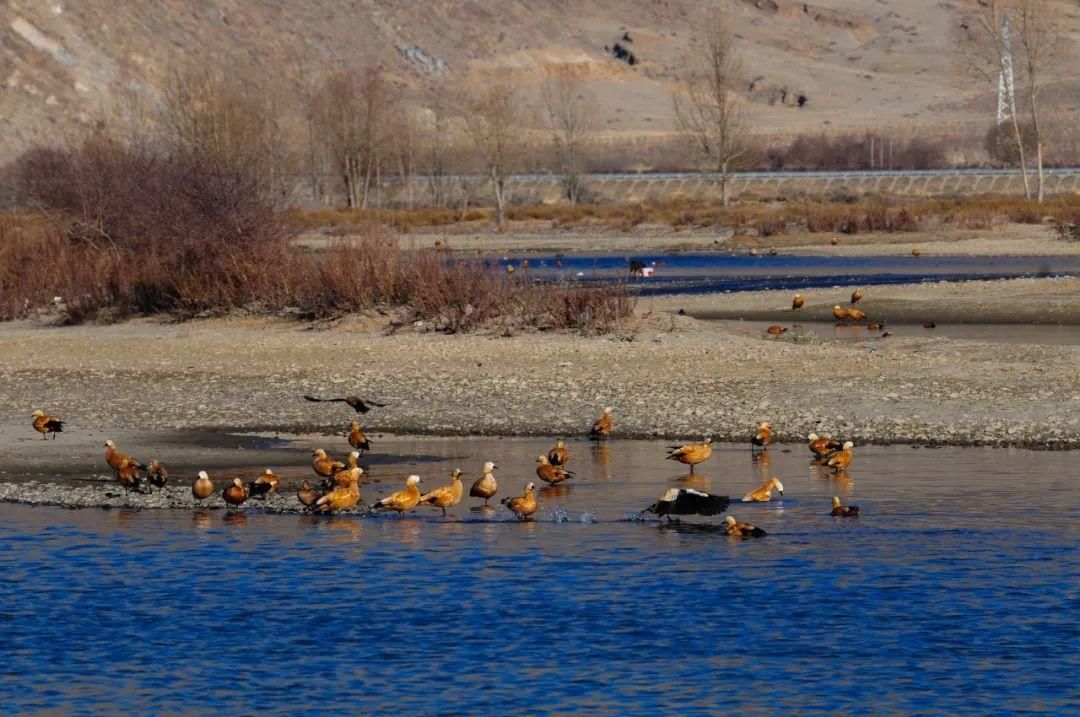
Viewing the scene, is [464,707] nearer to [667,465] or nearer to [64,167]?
[667,465]

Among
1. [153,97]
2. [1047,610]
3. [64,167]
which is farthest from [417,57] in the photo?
[1047,610]

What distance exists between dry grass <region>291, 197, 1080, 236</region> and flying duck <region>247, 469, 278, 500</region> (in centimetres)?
4256

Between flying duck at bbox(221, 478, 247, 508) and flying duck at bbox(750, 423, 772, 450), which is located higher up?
flying duck at bbox(750, 423, 772, 450)

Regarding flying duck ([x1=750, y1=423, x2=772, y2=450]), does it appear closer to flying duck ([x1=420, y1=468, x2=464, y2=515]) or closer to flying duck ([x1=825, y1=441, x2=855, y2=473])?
flying duck ([x1=825, y1=441, x2=855, y2=473])

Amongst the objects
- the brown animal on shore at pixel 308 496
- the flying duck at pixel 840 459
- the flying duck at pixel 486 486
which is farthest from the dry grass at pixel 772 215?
the flying duck at pixel 486 486

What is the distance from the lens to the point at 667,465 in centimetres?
1992

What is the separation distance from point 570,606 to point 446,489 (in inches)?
143

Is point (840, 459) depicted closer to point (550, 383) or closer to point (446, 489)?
point (446, 489)

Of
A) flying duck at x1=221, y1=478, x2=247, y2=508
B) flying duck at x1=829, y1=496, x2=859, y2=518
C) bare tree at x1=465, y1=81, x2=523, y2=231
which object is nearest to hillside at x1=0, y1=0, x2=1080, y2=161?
bare tree at x1=465, y1=81, x2=523, y2=231

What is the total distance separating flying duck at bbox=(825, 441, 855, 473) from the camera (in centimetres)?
1909

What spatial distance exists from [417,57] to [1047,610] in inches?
6254

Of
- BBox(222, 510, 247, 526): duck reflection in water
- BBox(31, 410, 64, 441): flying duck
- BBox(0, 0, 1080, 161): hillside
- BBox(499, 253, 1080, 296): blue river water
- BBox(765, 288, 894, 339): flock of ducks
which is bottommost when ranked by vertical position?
BBox(222, 510, 247, 526): duck reflection in water

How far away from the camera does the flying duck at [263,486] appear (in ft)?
58.6

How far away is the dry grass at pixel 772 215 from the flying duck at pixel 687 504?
4442 centimetres
